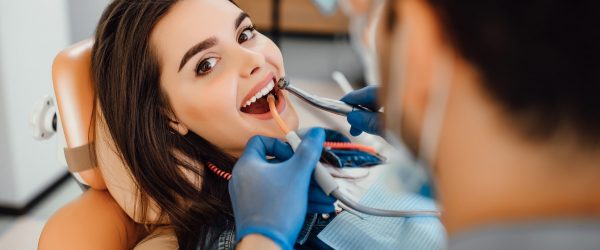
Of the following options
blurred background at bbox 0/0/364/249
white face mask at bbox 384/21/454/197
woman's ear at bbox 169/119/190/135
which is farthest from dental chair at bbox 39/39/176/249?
white face mask at bbox 384/21/454/197

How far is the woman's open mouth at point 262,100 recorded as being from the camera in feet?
4.17

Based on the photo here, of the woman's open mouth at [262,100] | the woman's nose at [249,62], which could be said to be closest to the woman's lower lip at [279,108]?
the woman's open mouth at [262,100]

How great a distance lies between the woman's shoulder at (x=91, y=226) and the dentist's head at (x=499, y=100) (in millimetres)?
777

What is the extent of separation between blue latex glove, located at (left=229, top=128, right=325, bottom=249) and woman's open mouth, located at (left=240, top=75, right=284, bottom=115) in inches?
10.4

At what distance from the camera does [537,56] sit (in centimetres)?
52

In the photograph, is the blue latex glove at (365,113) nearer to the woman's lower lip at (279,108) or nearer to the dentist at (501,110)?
the woman's lower lip at (279,108)

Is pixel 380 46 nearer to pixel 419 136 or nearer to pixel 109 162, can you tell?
pixel 419 136

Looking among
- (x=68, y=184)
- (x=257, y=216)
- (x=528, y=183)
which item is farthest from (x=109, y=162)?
(x=68, y=184)

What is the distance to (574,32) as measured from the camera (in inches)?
19.7

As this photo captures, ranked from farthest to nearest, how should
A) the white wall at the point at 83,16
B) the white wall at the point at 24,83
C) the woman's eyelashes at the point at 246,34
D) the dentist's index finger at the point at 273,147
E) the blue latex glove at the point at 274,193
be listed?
the white wall at the point at 83,16 < the white wall at the point at 24,83 < the woman's eyelashes at the point at 246,34 < the dentist's index finger at the point at 273,147 < the blue latex glove at the point at 274,193

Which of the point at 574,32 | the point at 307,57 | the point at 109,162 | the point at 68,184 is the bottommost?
the point at 68,184

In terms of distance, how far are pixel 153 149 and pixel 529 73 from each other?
0.87 meters

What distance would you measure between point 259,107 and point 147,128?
27 centimetres

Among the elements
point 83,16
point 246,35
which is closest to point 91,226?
point 246,35
